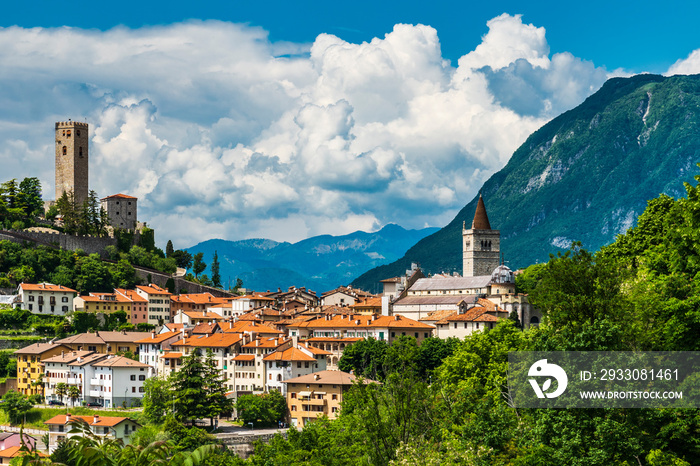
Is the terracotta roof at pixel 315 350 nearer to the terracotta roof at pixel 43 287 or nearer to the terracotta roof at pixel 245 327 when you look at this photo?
the terracotta roof at pixel 245 327

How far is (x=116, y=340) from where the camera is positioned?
99.6 m

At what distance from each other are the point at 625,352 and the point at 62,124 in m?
129

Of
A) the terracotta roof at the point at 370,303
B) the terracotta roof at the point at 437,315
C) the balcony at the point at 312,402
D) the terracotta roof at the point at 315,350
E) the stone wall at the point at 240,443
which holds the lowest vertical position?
the stone wall at the point at 240,443

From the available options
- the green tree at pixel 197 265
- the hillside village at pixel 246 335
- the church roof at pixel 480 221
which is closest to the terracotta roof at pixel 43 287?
the hillside village at pixel 246 335

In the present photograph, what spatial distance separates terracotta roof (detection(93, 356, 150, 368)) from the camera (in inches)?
3472

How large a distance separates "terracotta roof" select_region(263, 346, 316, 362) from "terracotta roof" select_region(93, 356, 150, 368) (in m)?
14.8

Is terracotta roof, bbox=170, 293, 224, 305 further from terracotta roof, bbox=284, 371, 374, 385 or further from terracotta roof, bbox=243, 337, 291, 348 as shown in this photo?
terracotta roof, bbox=284, 371, 374, 385

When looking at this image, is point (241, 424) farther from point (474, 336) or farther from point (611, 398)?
point (611, 398)

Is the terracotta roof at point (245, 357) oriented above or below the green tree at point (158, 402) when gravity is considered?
above

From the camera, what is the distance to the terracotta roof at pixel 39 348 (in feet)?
300

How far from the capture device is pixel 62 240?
116688 mm

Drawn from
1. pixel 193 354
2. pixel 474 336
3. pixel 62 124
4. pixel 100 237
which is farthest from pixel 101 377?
pixel 62 124

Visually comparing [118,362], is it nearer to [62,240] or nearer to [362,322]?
[362,322]

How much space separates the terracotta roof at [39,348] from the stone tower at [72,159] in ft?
144
